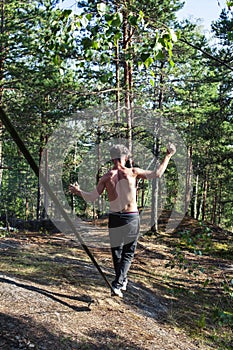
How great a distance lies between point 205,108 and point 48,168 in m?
15.2

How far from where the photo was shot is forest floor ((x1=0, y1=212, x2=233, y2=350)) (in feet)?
12.8

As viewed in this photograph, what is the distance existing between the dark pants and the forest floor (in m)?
0.65

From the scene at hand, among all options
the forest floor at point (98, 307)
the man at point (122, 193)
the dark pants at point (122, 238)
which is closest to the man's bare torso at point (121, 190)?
the man at point (122, 193)

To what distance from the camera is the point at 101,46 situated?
262 centimetres

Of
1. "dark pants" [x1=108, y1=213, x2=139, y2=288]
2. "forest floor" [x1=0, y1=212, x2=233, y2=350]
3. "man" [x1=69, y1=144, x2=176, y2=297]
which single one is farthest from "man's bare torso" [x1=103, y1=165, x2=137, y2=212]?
"forest floor" [x1=0, y1=212, x2=233, y2=350]

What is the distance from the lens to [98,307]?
4.98 metres

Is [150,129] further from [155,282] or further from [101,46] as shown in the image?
[101,46]

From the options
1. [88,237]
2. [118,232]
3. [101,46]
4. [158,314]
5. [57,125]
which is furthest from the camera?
[57,125]

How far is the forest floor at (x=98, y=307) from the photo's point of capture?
3.90m

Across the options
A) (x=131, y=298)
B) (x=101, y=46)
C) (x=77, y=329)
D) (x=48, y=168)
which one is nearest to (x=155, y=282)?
(x=131, y=298)

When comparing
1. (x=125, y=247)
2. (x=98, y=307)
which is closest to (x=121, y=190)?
(x=125, y=247)

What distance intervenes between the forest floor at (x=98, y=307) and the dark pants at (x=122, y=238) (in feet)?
2.14

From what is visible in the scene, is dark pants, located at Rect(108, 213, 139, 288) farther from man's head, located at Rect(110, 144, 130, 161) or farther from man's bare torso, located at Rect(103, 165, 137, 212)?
man's head, located at Rect(110, 144, 130, 161)

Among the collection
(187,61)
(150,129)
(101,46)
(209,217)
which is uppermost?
(187,61)
